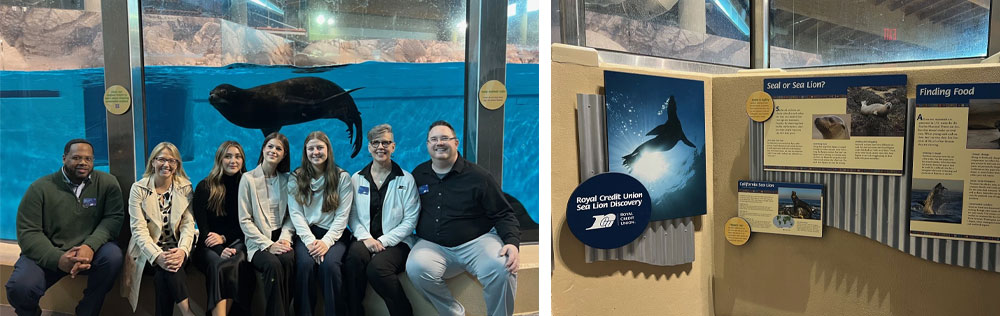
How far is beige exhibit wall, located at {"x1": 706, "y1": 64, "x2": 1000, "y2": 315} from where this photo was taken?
1773 millimetres

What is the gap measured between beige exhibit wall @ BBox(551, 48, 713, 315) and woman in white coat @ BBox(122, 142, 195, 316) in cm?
97

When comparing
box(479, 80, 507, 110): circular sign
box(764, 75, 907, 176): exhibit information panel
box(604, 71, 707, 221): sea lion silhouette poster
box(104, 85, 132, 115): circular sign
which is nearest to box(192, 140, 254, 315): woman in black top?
box(104, 85, 132, 115): circular sign

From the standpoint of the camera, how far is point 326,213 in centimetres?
167

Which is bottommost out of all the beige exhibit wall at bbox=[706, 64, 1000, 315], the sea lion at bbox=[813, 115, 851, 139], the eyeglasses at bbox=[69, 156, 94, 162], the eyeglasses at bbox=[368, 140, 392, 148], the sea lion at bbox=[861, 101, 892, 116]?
the beige exhibit wall at bbox=[706, 64, 1000, 315]

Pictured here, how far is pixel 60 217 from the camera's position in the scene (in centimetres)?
150

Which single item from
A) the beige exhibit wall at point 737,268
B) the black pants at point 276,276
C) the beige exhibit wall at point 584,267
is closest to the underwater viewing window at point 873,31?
the beige exhibit wall at point 737,268

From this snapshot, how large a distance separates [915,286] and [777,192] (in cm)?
47

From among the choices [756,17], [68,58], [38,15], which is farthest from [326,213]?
[756,17]

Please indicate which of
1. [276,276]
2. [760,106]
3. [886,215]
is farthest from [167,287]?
[886,215]

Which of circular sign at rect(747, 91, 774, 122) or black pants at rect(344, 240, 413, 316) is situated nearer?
black pants at rect(344, 240, 413, 316)

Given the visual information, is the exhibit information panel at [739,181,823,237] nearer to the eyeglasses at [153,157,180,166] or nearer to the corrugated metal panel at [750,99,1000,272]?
the corrugated metal panel at [750,99,1000,272]

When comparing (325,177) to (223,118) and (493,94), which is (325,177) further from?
(493,94)

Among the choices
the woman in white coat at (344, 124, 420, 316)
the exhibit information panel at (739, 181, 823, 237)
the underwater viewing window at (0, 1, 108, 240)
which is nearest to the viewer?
the underwater viewing window at (0, 1, 108, 240)

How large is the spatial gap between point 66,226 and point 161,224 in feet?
0.70
